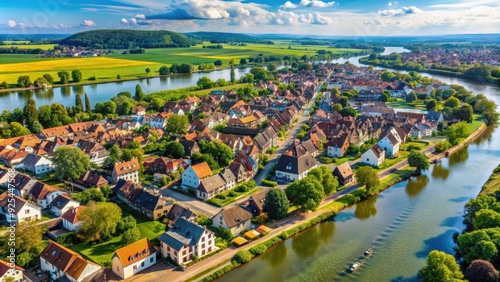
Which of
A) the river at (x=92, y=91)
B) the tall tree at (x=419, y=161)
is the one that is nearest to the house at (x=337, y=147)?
the tall tree at (x=419, y=161)

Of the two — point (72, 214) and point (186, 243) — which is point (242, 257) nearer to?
point (186, 243)

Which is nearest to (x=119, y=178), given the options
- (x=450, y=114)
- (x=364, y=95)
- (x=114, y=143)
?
(x=114, y=143)

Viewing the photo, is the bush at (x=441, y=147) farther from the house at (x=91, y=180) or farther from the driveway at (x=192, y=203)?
the house at (x=91, y=180)

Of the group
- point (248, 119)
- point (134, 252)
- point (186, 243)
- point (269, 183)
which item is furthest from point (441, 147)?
point (134, 252)

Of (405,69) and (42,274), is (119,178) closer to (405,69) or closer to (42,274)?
(42,274)

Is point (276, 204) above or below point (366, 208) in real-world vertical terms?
above

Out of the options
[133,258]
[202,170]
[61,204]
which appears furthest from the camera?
[202,170]
